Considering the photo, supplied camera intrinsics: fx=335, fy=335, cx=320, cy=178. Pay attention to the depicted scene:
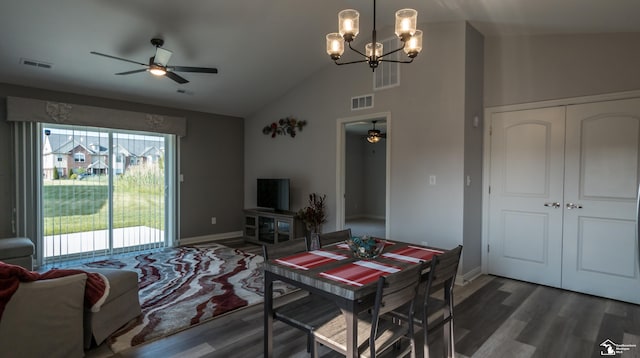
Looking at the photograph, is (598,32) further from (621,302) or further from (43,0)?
(43,0)

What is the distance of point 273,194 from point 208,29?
299cm

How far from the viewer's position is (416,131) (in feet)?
14.4

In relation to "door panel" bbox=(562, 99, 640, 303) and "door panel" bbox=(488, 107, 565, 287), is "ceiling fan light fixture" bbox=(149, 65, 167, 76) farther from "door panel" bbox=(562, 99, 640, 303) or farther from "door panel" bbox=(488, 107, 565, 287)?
"door panel" bbox=(562, 99, 640, 303)

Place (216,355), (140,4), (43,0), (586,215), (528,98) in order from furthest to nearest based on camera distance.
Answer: (528,98), (586,215), (140,4), (43,0), (216,355)

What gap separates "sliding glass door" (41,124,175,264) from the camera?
4859 millimetres

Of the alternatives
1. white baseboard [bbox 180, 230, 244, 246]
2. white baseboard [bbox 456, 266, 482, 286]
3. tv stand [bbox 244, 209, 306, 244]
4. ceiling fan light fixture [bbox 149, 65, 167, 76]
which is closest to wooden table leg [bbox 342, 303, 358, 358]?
white baseboard [bbox 456, 266, 482, 286]

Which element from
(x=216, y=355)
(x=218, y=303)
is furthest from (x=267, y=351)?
(x=218, y=303)

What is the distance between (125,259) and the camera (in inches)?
198

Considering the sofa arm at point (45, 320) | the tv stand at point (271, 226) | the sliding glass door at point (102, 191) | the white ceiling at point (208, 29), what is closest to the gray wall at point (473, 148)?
the white ceiling at point (208, 29)

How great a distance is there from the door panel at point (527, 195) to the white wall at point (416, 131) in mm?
676

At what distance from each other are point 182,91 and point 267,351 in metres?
4.55

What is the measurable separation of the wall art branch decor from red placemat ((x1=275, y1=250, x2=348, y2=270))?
149 inches

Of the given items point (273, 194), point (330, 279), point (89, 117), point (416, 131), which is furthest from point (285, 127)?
point (330, 279)

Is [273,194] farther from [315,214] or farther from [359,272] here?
[359,272]
